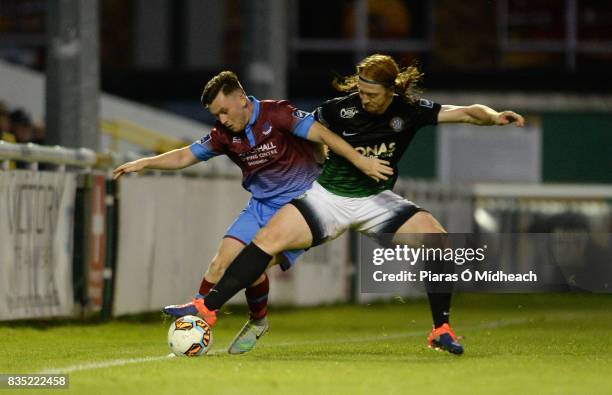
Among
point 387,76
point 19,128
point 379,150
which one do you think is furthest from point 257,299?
point 19,128

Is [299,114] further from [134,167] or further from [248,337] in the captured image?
[248,337]

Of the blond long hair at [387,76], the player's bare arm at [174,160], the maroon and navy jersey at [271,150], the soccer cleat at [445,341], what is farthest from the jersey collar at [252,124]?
the soccer cleat at [445,341]

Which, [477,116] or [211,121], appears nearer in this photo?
[477,116]

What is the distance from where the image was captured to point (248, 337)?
10695mm

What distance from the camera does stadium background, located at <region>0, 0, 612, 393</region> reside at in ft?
48.6

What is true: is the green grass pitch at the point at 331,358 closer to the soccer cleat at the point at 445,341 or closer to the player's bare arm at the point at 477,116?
the soccer cleat at the point at 445,341

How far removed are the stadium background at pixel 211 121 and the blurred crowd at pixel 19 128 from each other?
79 mm

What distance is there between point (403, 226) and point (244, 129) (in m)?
1.21

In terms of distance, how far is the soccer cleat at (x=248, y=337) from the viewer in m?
10.6

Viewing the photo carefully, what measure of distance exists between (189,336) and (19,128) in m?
9.44

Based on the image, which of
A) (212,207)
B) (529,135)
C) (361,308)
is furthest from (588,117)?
(212,207)

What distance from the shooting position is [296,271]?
2003 cm

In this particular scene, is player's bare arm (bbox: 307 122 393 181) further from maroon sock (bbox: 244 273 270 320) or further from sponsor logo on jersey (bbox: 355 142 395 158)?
maroon sock (bbox: 244 273 270 320)

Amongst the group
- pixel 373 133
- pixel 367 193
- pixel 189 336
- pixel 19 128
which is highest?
pixel 373 133
